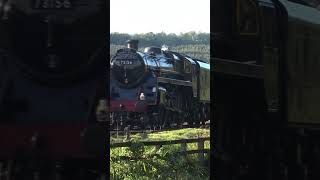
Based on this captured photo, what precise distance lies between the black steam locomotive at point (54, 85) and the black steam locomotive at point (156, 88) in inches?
3.6

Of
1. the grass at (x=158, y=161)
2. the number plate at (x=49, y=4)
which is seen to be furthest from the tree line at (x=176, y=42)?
the grass at (x=158, y=161)

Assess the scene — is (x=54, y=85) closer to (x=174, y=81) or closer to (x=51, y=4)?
(x=51, y=4)

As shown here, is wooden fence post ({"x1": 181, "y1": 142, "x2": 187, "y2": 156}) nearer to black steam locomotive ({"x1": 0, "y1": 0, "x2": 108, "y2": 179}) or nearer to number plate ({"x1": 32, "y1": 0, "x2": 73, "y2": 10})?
black steam locomotive ({"x1": 0, "y1": 0, "x2": 108, "y2": 179})

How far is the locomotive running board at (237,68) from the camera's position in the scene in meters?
3.23

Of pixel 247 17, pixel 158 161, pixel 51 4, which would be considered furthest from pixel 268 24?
pixel 51 4

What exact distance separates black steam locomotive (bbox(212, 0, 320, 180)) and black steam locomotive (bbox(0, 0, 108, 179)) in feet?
2.46

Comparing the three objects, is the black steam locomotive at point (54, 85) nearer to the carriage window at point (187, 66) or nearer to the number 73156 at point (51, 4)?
the number 73156 at point (51, 4)

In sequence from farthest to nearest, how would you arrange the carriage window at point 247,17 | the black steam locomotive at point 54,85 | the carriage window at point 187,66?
the carriage window at point 247,17
the carriage window at point 187,66
the black steam locomotive at point 54,85

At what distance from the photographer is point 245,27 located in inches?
135

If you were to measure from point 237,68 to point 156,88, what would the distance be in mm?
574

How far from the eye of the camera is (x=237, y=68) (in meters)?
3.34

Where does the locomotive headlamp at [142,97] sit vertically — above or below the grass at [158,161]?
above

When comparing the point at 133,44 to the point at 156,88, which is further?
the point at 156,88

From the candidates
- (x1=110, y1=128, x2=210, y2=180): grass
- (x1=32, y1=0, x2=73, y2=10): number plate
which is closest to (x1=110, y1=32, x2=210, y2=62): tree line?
(x1=32, y1=0, x2=73, y2=10): number plate
